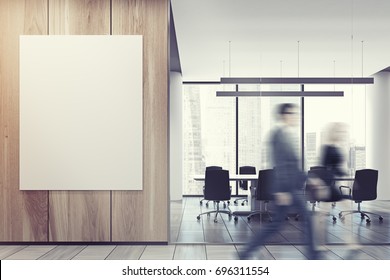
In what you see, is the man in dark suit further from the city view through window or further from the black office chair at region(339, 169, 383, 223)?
the city view through window

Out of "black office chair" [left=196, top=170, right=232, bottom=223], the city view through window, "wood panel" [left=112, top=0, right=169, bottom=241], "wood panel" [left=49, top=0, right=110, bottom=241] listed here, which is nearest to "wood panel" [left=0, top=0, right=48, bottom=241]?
"wood panel" [left=49, top=0, right=110, bottom=241]

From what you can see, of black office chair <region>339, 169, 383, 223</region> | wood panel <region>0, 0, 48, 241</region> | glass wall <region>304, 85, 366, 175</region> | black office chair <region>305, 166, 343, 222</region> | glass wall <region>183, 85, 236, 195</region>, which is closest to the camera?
black office chair <region>305, 166, 343, 222</region>

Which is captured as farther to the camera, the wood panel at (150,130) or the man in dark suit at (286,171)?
the wood panel at (150,130)

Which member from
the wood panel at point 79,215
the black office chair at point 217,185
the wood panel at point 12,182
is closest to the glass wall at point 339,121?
the black office chair at point 217,185

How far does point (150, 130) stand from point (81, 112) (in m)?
0.89

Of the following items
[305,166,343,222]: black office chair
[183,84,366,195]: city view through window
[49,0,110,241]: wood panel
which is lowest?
[49,0,110,241]: wood panel

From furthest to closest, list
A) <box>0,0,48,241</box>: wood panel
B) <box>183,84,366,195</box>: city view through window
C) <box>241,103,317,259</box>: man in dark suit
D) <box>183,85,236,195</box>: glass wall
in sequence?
<box>183,85,236,195</box>: glass wall
<box>183,84,366,195</box>: city view through window
<box>0,0,48,241</box>: wood panel
<box>241,103,317,259</box>: man in dark suit

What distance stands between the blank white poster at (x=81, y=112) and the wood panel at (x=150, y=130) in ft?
0.33

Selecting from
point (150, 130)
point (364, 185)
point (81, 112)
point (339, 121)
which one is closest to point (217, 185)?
point (150, 130)

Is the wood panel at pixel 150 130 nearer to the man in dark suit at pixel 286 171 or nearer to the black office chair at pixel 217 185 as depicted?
the black office chair at pixel 217 185

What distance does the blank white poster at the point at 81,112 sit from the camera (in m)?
5.05

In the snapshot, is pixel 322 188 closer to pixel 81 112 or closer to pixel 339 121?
pixel 339 121

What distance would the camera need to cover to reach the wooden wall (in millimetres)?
5043

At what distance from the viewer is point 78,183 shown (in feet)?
16.5
